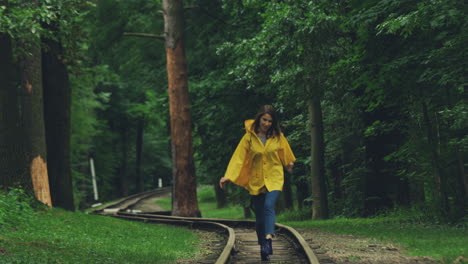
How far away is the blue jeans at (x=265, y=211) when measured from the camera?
8672mm

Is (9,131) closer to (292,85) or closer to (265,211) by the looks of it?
(292,85)

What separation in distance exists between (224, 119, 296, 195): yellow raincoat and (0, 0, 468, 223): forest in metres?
3.52

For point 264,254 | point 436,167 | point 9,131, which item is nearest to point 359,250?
point 264,254

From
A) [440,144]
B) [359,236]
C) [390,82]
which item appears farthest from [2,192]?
[440,144]

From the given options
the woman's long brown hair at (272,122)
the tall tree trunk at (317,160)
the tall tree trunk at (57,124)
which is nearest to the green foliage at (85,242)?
the woman's long brown hair at (272,122)

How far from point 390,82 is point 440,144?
195 cm

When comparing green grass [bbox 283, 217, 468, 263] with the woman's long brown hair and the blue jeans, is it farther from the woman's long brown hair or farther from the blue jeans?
the woman's long brown hair

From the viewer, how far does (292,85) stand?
672 inches

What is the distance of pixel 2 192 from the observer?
47.8 ft

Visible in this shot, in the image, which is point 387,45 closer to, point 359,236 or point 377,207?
point 359,236

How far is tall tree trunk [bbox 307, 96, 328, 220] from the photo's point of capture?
62.8 ft

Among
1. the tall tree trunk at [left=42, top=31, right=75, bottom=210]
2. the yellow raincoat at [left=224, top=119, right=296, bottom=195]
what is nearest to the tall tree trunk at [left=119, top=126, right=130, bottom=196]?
the tall tree trunk at [left=42, top=31, right=75, bottom=210]

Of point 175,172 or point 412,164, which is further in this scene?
point 175,172

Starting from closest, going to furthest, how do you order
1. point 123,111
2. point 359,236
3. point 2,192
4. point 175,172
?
1. point 359,236
2. point 2,192
3. point 175,172
4. point 123,111
